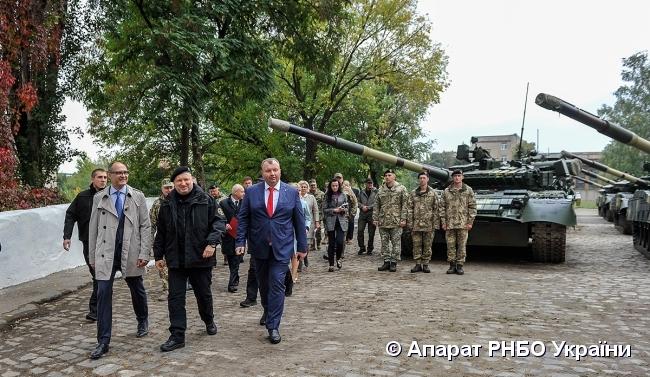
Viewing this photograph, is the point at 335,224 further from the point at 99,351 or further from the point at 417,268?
the point at 99,351

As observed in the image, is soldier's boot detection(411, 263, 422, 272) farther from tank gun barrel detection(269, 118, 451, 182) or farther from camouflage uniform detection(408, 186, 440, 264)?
tank gun barrel detection(269, 118, 451, 182)

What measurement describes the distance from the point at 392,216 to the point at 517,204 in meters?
2.33

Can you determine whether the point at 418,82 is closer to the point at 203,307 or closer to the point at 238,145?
the point at 238,145

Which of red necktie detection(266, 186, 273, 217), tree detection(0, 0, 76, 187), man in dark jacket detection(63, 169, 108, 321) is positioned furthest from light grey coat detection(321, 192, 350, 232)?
tree detection(0, 0, 76, 187)

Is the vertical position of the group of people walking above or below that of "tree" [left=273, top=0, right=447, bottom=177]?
below

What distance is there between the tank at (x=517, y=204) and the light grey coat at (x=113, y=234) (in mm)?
5519

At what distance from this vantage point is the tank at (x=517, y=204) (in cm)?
961

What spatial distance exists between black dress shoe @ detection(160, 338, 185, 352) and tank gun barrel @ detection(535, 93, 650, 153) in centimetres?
507

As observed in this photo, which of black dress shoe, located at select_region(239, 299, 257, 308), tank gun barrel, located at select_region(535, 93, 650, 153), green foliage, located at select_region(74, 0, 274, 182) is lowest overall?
black dress shoe, located at select_region(239, 299, 257, 308)

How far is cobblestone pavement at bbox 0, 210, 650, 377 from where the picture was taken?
435 cm

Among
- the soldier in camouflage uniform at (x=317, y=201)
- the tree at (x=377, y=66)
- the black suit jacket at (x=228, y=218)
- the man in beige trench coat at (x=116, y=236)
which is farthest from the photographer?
the tree at (x=377, y=66)

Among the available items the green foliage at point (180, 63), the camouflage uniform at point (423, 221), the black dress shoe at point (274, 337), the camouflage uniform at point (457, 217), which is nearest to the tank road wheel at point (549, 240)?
the camouflage uniform at point (457, 217)

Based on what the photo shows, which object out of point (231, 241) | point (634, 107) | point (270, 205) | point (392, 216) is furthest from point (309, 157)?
point (634, 107)

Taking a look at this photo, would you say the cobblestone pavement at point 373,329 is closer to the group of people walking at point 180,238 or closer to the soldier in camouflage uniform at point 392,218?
the group of people walking at point 180,238
